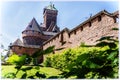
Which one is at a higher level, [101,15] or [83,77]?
[101,15]

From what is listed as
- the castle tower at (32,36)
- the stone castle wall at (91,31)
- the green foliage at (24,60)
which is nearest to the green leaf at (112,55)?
the green foliage at (24,60)

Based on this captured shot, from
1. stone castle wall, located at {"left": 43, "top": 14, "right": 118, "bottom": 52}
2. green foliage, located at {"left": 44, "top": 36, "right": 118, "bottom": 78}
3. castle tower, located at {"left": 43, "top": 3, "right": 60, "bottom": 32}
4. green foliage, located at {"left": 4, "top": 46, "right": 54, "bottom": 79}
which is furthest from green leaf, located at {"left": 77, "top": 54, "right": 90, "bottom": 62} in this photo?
castle tower, located at {"left": 43, "top": 3, "right": 60, "bottom": 32}

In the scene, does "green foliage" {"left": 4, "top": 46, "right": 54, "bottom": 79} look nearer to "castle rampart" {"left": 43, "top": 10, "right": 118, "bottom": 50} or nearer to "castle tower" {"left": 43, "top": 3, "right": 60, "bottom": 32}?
"castle rampart" {"left": 43, "top": 10, "right": 118, "bottom": 50}

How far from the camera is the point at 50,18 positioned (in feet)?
145

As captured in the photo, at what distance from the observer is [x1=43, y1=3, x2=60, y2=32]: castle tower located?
43406mm

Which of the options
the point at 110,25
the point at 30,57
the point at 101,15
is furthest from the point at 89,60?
the point at 101,15

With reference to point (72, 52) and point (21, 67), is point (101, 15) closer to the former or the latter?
point (72, 52)

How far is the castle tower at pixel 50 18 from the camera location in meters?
43.4

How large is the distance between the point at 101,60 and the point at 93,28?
13.5 m

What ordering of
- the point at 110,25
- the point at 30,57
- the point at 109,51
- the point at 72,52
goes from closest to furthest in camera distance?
1. the point at 30,57
2. the point at 109,51
3. the point at 110,25
4. the point at 72,52

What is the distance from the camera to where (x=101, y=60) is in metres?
1.12

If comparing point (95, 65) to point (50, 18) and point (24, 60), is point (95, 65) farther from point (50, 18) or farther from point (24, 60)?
point (50, 18)

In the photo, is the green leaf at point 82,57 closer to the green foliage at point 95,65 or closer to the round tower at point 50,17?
the green foliage at point 95,65

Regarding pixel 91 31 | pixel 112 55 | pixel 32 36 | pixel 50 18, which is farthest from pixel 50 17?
pixel 112 55
